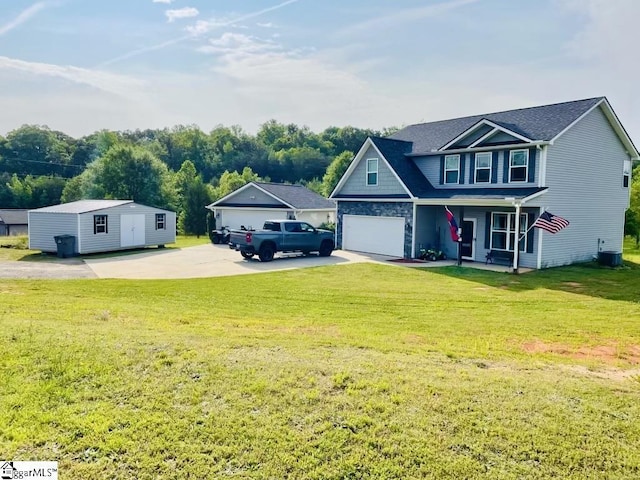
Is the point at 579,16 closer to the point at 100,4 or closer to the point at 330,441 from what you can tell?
the point at 100,4

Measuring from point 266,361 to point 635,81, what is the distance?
73.4ft

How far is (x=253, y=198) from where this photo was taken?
2970 centimetres

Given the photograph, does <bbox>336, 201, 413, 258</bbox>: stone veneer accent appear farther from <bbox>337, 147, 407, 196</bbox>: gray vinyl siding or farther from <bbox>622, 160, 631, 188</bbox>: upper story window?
<bbox>622, 160, 631, 188</bbox>: upper story window

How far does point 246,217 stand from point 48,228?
1094 cm

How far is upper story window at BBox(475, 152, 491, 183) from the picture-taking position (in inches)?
791

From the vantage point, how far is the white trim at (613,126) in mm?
18523

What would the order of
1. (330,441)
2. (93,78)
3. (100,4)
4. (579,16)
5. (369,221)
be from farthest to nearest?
(93,78)
(369,221)
(579,16)
(100,4)
(330,441)

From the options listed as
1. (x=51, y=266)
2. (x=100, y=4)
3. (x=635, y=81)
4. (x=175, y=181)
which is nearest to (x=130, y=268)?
(x=51, y=266)

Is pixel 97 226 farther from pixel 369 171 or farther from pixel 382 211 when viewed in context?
pixel 382 211

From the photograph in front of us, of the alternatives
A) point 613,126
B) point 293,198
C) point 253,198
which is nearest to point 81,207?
point 253,198

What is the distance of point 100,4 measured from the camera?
11250 mm

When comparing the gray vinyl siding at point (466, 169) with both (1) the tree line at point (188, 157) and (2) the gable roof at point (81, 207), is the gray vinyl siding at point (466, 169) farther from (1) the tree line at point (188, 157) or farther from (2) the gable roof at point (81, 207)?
(1) the tree line at point (188, 157)

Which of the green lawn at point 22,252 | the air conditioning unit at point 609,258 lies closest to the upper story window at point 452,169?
the air conditioning unit at point 609,258

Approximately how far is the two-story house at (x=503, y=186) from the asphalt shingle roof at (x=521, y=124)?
55mm
